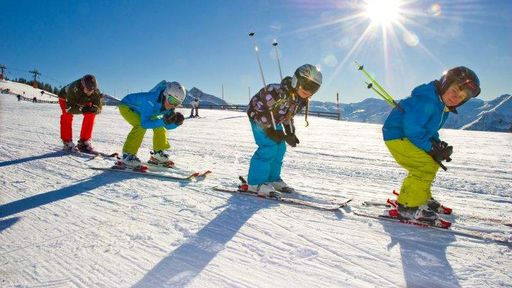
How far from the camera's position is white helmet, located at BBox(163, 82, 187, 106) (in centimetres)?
637

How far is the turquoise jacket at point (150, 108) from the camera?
21.3ft

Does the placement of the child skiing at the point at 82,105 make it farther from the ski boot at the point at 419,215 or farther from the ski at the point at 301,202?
the ski boot at the point at 419,215

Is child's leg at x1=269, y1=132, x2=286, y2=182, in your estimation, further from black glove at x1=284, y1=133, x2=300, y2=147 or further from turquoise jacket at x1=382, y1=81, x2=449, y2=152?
turquoise jacket at x1=382, y1=81, x2=449, y2=152

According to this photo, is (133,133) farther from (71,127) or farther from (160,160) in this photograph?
(71,127)

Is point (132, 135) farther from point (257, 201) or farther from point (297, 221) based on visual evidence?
point (297, 221)

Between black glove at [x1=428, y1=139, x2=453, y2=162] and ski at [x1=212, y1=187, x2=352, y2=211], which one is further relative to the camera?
ski at [x1=212, y1=187, x2=352, y2=211]

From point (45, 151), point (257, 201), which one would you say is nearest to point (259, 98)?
point (257, 201)

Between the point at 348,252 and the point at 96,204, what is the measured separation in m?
2.92

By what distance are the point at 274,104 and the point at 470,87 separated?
2298 millimetres

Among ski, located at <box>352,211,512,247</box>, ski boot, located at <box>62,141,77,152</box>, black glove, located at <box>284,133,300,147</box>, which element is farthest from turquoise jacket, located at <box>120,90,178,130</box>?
ski, located at <box>352,211,512,247</box>

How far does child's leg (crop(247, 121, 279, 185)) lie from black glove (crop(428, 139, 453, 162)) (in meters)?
2.02

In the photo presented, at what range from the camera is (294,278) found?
8.39 feet

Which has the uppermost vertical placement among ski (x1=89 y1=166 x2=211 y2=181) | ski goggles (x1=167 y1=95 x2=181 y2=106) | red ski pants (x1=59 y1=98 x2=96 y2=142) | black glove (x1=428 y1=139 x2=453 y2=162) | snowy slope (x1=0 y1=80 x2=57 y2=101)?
snowy slope (x1=0 y1=80 x2=57 y2=101)

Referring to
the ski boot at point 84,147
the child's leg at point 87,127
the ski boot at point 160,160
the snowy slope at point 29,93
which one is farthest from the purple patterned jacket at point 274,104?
the snowy slope at point 29,93
